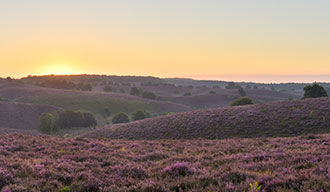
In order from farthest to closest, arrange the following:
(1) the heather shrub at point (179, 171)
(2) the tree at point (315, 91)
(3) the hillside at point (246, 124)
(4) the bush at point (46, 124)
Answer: (4) the bush at point (46, 124)
(2) the tree at point (315, 91)
(3) the hillside at point (246, 124)
(1) the heather shrub at point (179, 171)

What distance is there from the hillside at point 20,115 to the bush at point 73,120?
9.67 metres

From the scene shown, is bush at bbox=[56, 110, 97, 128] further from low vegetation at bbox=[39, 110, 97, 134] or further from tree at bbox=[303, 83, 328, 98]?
tree at bbox=[303, 83, 328, 98]

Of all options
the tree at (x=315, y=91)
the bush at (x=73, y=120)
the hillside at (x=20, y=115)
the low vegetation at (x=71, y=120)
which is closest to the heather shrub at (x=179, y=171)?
the low vegetation at (x=71, y=120)

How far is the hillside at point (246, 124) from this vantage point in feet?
95.3

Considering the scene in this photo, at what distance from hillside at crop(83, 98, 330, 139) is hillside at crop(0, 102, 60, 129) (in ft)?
133

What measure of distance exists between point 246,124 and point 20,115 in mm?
71605

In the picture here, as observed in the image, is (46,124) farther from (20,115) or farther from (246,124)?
(246,124)

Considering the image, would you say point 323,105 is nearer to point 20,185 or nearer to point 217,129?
point 217,129

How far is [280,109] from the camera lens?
120 ft

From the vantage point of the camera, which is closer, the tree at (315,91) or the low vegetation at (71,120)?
the tree at (315,91)

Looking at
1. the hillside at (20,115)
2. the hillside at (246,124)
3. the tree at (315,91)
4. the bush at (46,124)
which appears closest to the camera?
the hillside at (246,124)

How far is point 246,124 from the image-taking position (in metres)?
32.2

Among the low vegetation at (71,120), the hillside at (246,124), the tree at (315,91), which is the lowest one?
the low vegetation at (71,120)

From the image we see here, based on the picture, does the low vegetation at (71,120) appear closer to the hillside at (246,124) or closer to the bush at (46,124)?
the bush at (46,124)
